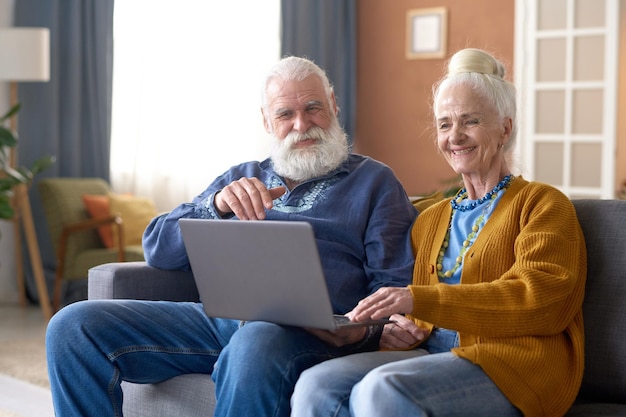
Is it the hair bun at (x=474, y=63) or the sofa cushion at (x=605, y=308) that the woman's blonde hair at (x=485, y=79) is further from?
the sofa cushion at (x=605, y=308)

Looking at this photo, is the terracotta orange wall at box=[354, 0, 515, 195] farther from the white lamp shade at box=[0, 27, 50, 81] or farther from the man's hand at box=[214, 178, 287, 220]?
the man's hand at box=[214, 178, 287, 220]

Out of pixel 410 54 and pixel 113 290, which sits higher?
pixel 410 54

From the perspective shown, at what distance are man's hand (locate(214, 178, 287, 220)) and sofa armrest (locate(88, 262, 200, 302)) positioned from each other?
318 millimetres

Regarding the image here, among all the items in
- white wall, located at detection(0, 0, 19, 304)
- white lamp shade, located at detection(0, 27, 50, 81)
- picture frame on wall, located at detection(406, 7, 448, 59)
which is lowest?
white wall, located at detection(0, 0, 19, 304)

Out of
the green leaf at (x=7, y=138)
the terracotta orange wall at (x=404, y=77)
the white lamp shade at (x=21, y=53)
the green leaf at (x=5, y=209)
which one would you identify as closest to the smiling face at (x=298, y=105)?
the green leaf at (x=5, y=209)

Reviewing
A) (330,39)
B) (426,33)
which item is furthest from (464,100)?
(330,39)

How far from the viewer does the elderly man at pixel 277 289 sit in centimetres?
210

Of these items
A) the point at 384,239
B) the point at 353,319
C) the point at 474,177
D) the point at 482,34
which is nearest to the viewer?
Result: the point at 353,319

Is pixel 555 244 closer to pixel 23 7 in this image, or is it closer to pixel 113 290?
pixel 113 290

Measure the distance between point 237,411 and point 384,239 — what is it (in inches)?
25.1

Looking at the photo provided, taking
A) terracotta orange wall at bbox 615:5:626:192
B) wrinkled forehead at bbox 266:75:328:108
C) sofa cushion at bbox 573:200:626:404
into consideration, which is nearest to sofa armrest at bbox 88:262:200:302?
wrinkled forehead at bbox 266:75:328:108

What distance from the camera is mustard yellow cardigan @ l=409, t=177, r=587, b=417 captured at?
1.89 metres

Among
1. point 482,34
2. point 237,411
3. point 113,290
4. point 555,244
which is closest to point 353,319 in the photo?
point 237,411

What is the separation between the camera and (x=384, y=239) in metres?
2.44
